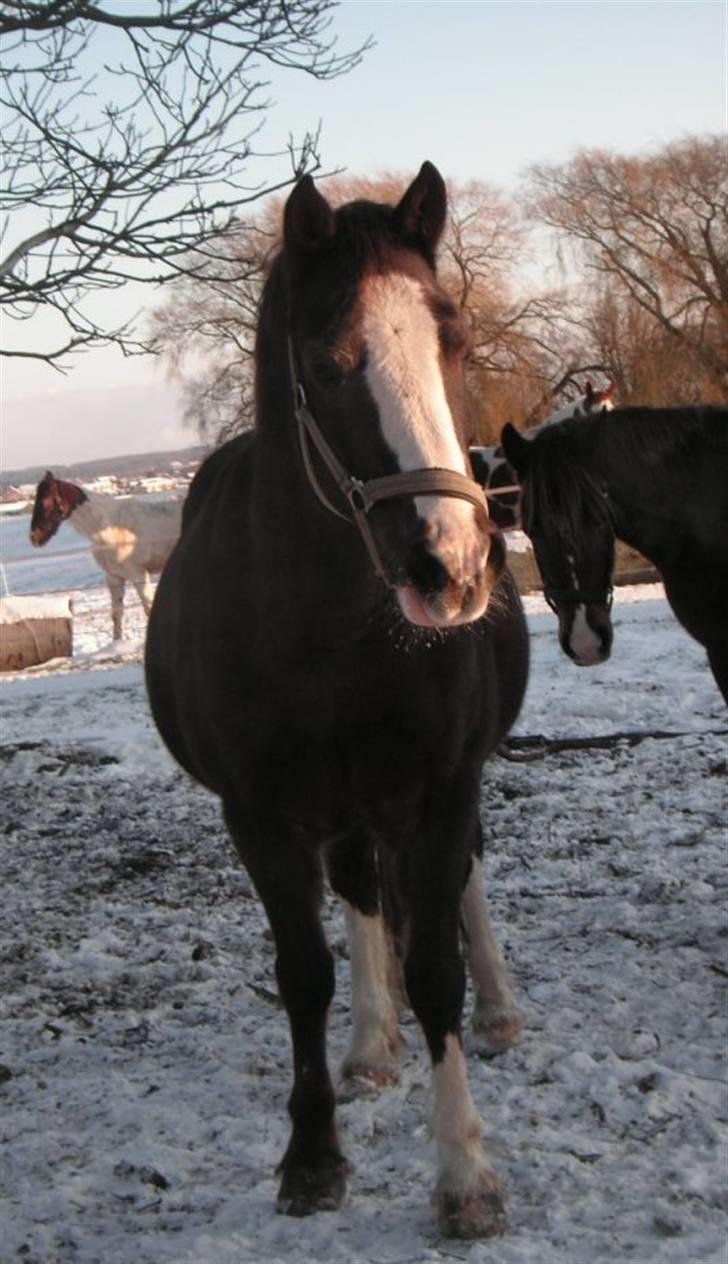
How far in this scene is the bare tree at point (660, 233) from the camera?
80.4ft

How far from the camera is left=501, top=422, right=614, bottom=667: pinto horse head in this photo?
425 cm

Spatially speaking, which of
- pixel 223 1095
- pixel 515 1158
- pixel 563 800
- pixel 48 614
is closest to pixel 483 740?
pixel 515 1158

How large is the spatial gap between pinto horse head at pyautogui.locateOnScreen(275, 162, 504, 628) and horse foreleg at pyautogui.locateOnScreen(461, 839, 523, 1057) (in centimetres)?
165

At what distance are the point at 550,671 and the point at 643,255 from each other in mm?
18267

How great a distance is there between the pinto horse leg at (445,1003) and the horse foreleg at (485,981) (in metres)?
0.61

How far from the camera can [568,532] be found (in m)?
4.27

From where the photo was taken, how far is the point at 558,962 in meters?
4.09

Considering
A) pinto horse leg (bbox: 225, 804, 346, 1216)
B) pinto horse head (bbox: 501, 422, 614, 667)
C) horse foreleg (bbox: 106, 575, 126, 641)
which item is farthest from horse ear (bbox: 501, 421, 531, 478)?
horse foreleg (bbox: 106, 575, 126, 641)

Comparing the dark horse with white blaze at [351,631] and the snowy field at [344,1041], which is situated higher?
the dark horse with white blaze at [351,631]

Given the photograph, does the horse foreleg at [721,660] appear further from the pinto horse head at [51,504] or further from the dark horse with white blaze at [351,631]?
the pinto horse head at [51,504]

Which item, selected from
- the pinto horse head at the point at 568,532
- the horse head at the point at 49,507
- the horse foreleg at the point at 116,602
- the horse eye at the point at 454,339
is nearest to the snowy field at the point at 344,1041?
the pinto horse head at the point at 568,532

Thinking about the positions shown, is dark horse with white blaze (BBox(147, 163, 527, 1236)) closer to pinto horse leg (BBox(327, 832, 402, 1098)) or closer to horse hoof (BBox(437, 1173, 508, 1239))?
horse hoof (BBox(437, 1173, 508, 1239))

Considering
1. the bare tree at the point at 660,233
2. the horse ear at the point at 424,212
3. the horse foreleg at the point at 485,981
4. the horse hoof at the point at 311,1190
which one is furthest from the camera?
the bare tree at the point at 660,233

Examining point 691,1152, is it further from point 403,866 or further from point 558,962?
point 558,962
